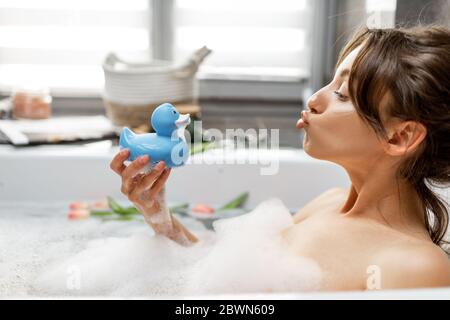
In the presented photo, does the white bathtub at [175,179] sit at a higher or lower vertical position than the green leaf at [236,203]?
higher

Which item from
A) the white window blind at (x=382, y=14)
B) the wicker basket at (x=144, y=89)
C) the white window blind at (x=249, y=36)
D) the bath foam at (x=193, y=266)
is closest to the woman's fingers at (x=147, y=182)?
the bath foam at (x=193, y=266)

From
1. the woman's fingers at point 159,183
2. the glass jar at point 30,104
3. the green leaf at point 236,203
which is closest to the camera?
the woman's fingers at point 159,183

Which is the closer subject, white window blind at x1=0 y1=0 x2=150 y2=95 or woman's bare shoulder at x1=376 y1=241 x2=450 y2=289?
woman's bare shoulder at x1=376 y1=241 x2=450 y2=289

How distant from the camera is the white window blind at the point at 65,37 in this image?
2.40m

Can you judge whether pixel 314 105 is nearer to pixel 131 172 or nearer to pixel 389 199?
pixel 389 199

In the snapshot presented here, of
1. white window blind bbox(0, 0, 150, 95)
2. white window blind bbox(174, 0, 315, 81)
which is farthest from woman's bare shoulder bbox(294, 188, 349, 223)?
white window blind bbox(0, 0, 150, 95)

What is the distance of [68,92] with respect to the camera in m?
2.32

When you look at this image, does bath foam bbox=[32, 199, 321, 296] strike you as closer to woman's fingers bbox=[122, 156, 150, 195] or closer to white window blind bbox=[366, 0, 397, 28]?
woman's fingers bbox=[122, 156, 150, 195]

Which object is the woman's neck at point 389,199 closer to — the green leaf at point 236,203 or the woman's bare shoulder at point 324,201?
the woman's bare shoulder at point 324,201

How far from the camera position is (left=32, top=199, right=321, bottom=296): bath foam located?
0.97 meters

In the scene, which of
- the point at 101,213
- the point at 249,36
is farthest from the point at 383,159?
the point at 249,36

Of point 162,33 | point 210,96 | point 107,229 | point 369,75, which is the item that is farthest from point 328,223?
point 162,33

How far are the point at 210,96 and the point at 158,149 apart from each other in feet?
4.91

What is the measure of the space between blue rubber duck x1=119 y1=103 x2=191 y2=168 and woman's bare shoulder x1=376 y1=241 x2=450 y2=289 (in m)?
0.33
